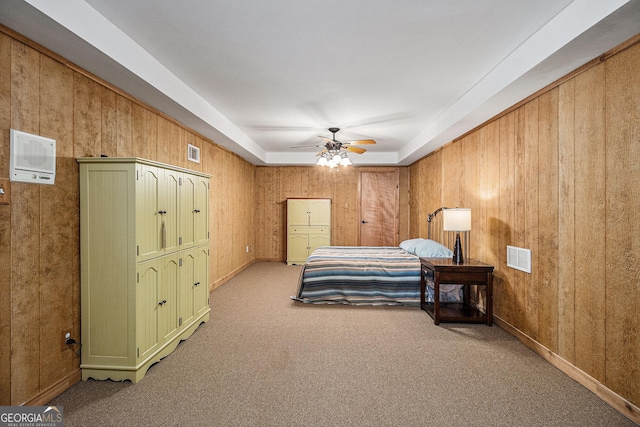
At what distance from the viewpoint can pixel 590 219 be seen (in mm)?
2178

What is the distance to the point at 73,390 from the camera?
7.02 feet

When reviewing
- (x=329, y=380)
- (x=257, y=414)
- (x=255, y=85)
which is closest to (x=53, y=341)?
(x=257, y=414)

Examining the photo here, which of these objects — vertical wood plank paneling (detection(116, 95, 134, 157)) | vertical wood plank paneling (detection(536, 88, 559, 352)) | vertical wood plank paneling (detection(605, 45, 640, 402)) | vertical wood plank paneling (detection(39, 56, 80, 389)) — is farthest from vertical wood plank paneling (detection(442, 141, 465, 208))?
vertical wood plank paneling (detection(39, 56, 80, 389))

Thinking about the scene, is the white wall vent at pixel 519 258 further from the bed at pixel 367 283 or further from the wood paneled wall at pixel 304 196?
the wood paneled wall at pixel 304 196

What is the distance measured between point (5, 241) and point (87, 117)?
3.56 feet

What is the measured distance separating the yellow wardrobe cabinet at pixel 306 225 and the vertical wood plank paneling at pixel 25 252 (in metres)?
5.11

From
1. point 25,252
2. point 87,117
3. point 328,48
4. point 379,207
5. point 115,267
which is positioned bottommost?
point 115,267

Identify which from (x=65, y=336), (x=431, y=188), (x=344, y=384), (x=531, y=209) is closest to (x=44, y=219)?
(x=65, y=336)

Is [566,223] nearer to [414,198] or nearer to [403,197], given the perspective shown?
[414,198]

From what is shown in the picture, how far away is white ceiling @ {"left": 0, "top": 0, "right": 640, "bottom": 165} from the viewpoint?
6.23 ft

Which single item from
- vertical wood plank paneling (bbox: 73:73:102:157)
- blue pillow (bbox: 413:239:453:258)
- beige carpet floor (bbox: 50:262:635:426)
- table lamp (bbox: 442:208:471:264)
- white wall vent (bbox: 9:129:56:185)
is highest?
vertical wood plank paneling (bbox: 73:73:102:157)

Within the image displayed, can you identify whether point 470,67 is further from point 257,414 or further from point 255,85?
point 257,414

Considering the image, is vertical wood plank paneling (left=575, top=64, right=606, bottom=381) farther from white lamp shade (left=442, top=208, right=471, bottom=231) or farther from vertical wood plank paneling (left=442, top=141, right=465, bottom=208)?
vertical wood plank paneling (left=442, top=141, right=465, bottom=208)

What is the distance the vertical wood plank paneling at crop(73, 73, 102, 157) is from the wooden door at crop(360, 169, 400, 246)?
220 inches
